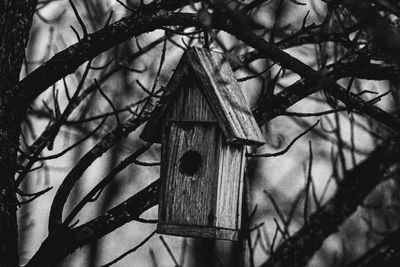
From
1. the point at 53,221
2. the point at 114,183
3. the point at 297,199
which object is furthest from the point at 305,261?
Answer: the point at 53,221

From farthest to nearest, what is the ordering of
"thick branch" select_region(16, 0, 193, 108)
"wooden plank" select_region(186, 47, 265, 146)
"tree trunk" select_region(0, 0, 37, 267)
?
"tree trunk" select_region(0, 0, 37, 267) → "thick branch" select_region(16, 0, 193, 108) → "wooden plank" select_region(186, 47, 265, 146)

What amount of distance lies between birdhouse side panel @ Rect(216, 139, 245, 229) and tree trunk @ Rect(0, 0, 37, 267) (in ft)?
2.47

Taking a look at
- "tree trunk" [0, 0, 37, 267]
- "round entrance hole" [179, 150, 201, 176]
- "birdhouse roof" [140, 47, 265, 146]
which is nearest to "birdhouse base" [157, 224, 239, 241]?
"round entrance hole" [179, 150, 201, 176]

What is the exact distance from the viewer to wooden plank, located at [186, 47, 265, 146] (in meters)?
2.62

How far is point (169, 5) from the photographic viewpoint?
2.99 meters

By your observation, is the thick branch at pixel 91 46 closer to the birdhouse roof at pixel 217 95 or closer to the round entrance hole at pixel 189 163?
the birdhouse roof at pixel 217 95

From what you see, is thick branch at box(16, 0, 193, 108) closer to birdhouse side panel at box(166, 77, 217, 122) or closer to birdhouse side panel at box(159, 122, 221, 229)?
birdhouse side panel at box(166, 77, 217, 122)

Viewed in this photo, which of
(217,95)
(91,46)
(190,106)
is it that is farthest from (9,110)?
(217,95)

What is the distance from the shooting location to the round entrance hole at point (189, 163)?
2.70 metres

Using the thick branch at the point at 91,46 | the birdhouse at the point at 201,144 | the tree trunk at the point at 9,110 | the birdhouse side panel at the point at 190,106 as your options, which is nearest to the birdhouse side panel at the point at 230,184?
the birdhouse at the point at 201,144

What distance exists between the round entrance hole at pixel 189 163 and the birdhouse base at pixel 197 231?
19cm

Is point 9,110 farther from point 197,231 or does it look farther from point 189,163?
point 197,231

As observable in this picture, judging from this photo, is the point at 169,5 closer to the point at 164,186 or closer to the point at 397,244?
the point at 164,186

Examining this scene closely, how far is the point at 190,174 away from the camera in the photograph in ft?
8.85
